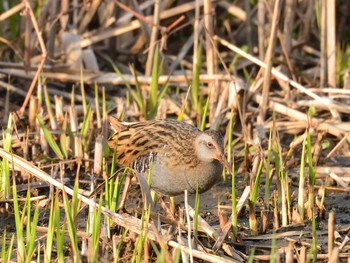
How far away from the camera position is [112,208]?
445cm

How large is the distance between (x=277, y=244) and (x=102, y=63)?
379cm

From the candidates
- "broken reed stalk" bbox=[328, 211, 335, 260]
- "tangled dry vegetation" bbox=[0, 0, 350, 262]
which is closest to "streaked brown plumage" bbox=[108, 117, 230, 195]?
"tangled dry vegetation" bbox=[0, 0, 350, 262]

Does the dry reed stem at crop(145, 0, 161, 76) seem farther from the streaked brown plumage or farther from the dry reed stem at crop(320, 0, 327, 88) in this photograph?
the streaked brown plumage

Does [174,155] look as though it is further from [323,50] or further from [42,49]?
[323,50]

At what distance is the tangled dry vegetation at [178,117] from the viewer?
4.27 m

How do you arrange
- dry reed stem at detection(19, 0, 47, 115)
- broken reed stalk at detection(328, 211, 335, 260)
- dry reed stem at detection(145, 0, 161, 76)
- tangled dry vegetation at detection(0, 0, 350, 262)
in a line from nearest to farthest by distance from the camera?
broken reed stalk at detection(328, 211, 335, 260) → tangled dry vegetation at detection(0, 0, 350, 262) → dry reed stem at detection(19, 0, 47, 115) → dry reed stem at detection(145, 0, 161, 76)

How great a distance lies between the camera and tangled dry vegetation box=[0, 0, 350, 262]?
14.0ft

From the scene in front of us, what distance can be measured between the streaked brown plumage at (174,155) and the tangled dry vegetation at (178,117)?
7.2 inches

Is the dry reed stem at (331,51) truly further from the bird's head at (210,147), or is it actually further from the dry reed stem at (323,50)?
the bird's head at (210,147)

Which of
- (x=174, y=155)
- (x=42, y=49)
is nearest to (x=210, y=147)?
(x=174, y=155)

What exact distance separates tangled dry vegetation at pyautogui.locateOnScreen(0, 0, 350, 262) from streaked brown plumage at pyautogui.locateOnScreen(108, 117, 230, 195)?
182 millimetres

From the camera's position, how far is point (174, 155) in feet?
16.9

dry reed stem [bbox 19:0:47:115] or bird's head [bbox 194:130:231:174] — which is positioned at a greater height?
dry reed stem [bbox 19:0:47:115]

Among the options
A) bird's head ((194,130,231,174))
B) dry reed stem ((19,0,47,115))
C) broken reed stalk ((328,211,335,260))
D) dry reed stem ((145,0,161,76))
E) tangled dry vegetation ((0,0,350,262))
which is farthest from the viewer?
dry reed stem ((145,0,161,76))
